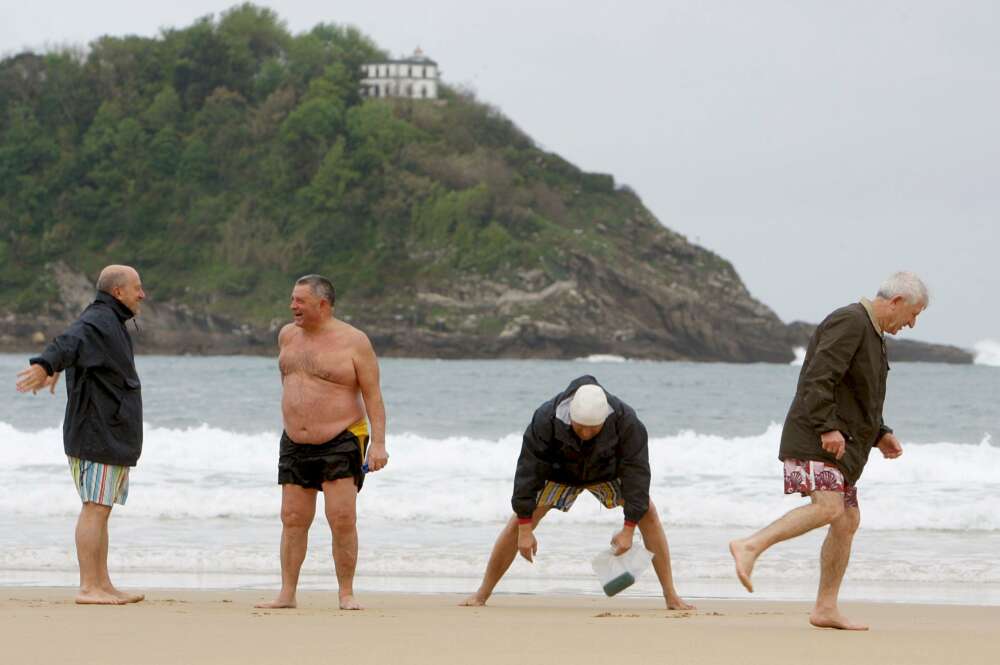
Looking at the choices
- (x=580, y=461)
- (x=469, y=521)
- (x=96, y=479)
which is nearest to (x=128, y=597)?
(x=96, y=479)

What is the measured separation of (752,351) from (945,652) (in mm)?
95367

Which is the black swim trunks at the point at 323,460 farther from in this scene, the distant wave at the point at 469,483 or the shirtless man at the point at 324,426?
the distant wave at the point at 469,483

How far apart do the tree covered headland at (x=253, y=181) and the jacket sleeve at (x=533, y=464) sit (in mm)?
90185

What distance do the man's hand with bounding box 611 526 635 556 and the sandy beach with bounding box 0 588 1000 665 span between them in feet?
0.94

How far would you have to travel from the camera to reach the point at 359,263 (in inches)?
3994

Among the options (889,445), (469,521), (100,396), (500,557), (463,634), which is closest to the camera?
(463,634)

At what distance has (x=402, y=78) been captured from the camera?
121625 millimetres

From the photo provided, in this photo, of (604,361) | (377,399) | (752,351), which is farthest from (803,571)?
(752,351)

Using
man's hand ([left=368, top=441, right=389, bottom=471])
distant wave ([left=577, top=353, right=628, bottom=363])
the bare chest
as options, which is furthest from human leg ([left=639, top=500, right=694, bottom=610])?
distant wave ([left=577, top=353, right=628, bottom=363])

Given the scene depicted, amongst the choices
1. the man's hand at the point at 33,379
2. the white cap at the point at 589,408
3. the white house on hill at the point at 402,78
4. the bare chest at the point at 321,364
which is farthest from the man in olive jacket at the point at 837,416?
the white house on hill at the point at 402,78

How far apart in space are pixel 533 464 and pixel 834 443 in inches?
50.4

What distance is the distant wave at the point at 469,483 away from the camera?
1148cm

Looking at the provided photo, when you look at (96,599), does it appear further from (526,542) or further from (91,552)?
(526,542)

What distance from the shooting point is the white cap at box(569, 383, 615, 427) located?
5.76 meters
